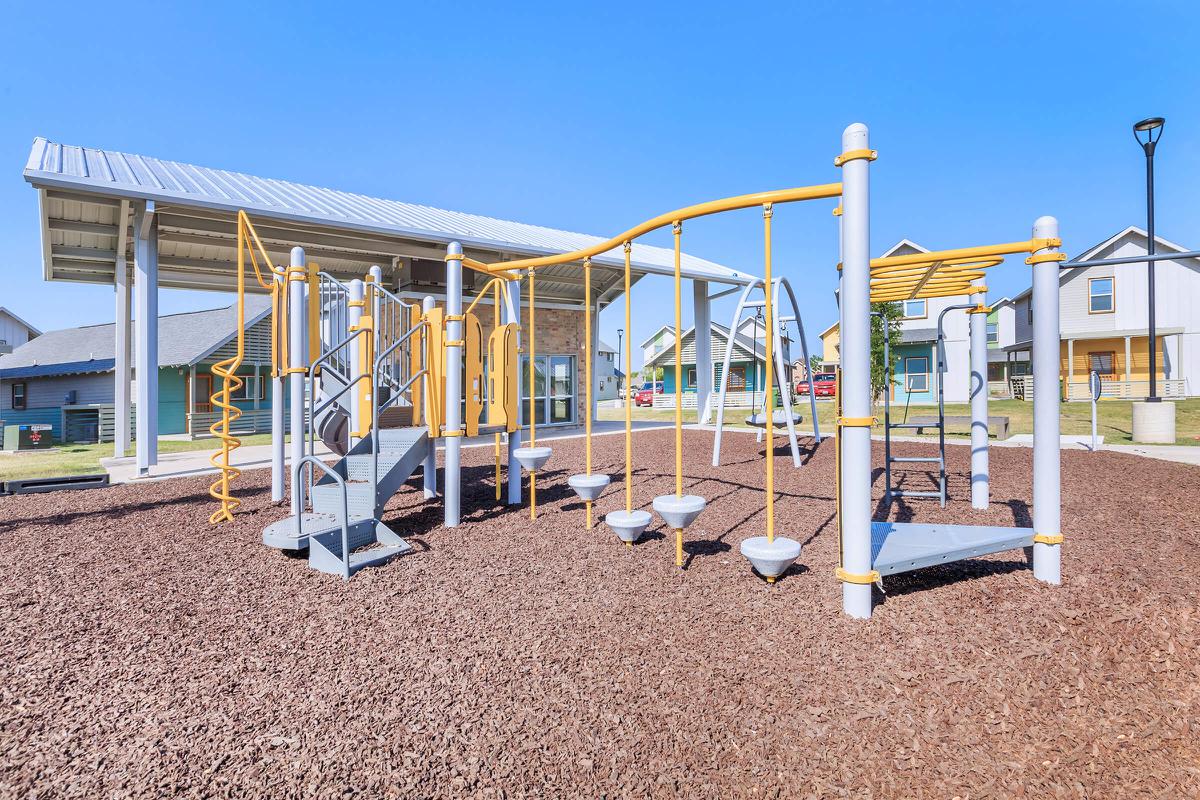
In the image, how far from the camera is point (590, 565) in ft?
13.3

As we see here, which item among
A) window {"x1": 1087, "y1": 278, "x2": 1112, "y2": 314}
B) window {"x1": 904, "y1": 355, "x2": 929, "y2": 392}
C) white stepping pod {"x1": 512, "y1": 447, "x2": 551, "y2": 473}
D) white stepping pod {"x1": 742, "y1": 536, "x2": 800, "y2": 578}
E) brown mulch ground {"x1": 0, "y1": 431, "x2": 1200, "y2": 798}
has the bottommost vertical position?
brown mulch ground {"x1": 0, "y1": 431, "x2": 1200, "y2": 798}

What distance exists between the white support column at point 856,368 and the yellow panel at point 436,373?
3.62 metres

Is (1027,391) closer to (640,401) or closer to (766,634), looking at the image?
(640,401)

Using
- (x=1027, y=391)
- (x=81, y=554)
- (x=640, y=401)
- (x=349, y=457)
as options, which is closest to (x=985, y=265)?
(x=349, y=457)

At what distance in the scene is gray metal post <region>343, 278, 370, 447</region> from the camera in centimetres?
620

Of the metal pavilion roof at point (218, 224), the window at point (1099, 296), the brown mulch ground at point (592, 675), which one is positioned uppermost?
the window at point (1099, 296)

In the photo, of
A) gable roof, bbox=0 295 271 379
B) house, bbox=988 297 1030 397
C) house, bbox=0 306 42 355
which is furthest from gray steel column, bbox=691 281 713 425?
house, bbox=0 306 42 355

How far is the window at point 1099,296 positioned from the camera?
81.4 feet

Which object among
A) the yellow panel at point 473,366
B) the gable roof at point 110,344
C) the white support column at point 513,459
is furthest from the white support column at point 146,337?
the gable roof at point 110,344

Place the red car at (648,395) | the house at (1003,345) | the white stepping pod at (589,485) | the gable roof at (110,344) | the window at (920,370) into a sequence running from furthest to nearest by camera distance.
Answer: the red car at (648,395) → the house at (1003,345) → the window at (920,370) → the gable roof at (110,344) → the white stepping pod at (589,485)

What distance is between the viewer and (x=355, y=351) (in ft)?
21.2

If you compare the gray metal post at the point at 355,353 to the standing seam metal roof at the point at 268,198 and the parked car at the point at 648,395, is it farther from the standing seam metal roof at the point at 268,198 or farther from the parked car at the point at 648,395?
the parked car at the point at 648,395

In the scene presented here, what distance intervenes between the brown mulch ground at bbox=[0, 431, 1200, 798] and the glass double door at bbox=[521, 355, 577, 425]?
1178 cm

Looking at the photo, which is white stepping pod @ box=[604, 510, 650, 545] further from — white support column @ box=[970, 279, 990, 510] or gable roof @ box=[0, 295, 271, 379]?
gable roof @ box=[0, 295, 271, 379]
